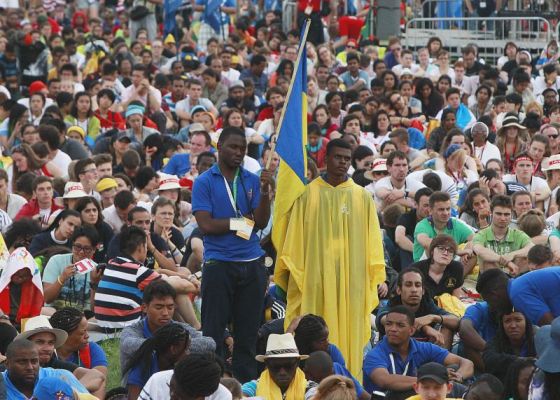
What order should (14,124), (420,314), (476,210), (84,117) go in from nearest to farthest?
1. (420,314)
2. (476,210)
3. (14,124)
4. (84,117)

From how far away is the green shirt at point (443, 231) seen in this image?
13844 millimetres

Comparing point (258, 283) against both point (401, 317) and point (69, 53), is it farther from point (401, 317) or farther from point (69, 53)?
point (69, 53)

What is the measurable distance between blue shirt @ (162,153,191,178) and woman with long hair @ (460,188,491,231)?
3679mm

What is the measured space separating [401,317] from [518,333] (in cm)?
86

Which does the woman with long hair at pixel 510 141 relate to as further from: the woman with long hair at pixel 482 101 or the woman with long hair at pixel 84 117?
the woman with long hair at pixel 84 117

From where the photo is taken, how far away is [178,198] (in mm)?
15484

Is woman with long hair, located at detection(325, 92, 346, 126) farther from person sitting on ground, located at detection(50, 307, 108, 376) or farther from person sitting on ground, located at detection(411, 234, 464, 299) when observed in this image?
person sitting on ground, located at detection(50, 307, 108, 376)

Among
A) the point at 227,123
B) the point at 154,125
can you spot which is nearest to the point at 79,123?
the point at 154,125

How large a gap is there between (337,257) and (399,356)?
2.72 ft

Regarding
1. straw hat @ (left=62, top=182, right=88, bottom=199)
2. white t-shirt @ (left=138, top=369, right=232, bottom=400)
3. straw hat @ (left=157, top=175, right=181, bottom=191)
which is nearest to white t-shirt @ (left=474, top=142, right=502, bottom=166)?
straw hat @ (left=157, top=175, right=181, bottom=191)

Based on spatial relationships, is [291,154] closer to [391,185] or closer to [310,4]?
[391,185]

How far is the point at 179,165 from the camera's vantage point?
1733 centimetres

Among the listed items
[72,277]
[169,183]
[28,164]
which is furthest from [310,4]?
[72,277]

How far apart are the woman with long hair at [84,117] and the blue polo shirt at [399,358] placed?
34.1ft
